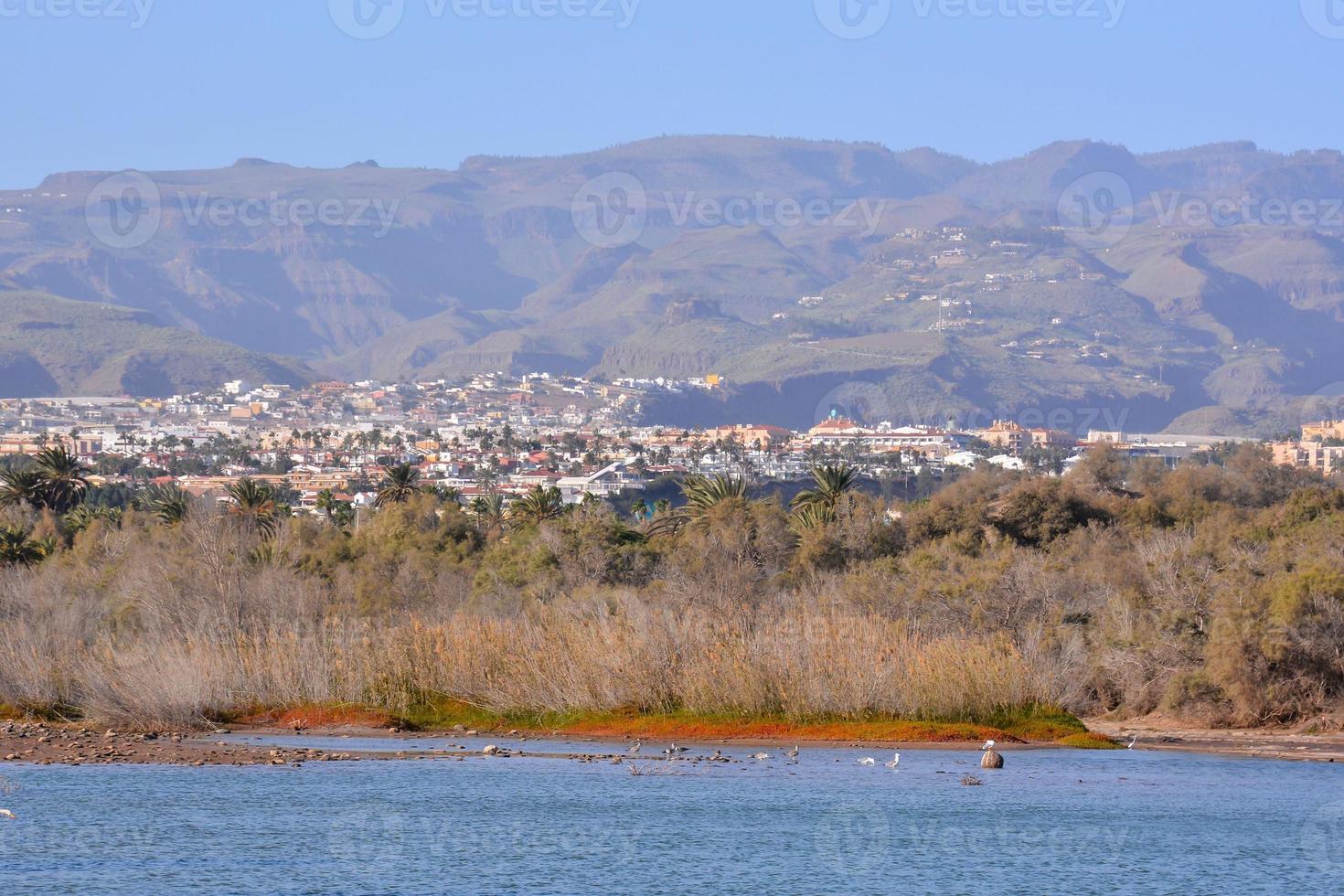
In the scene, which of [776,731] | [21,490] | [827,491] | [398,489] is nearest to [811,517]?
[827,491]

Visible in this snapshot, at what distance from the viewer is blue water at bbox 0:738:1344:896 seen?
31391 mm

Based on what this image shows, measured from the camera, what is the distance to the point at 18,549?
76812mm

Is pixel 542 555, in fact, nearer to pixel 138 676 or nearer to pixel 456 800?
pixel 138 676

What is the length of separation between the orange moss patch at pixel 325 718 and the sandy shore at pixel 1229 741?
19019 mm

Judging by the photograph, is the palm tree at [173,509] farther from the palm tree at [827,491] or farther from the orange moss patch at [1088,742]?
the orange moss patch at [1088,742]

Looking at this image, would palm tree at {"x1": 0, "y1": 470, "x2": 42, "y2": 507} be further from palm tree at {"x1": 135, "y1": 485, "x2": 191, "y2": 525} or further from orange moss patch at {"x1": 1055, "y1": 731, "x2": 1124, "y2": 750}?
orange moss patch at {"x1": 1055, "y1": 731, "x2": 1124, "y2": 750}

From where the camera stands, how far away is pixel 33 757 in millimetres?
43875

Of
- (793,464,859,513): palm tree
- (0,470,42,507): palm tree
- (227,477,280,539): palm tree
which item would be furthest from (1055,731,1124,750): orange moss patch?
(0,470,42,507): palm tree

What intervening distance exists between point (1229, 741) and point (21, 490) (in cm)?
6430

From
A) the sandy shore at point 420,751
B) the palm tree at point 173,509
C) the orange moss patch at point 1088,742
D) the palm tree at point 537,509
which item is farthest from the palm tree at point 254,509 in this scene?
the orange moss patch at point 1088,742

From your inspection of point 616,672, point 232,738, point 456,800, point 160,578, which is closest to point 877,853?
point 456,800

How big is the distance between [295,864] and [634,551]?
41.0 metres

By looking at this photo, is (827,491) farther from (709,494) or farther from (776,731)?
(776,731)

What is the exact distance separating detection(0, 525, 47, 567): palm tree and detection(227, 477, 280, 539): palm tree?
26.1 feet
